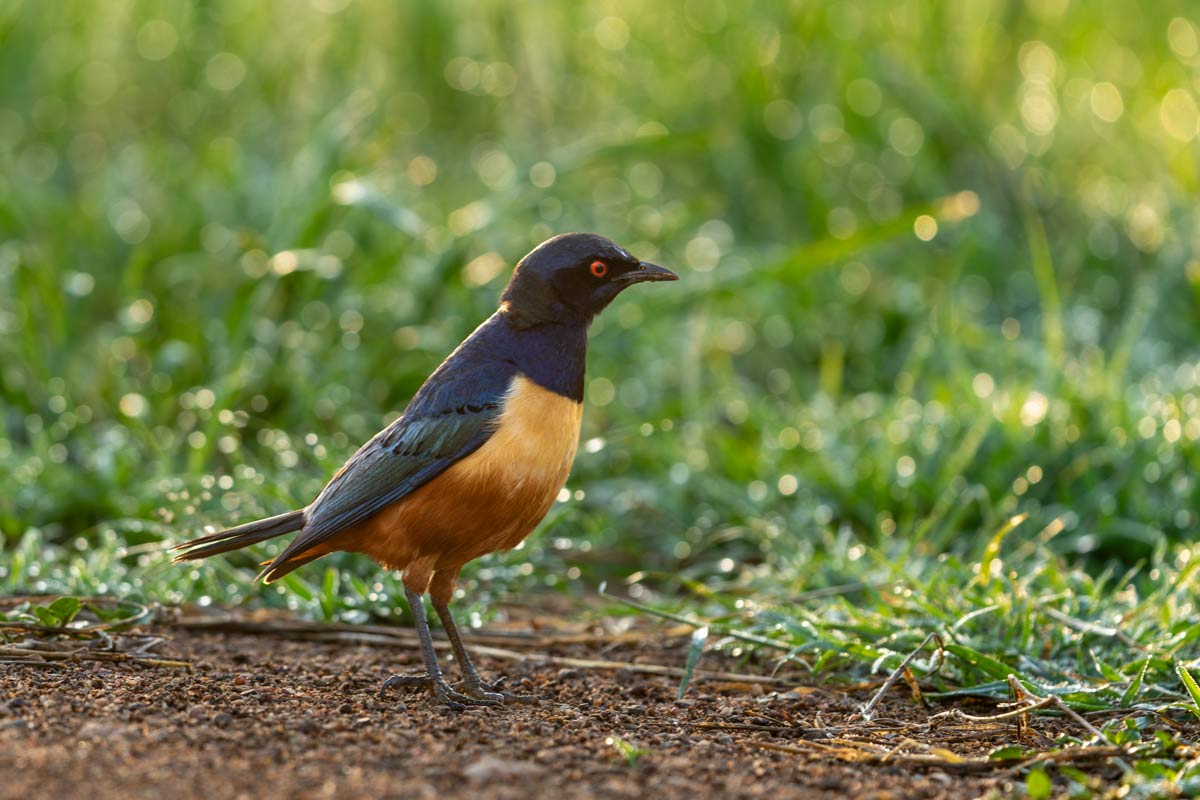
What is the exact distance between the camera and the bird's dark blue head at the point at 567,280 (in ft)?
13.1

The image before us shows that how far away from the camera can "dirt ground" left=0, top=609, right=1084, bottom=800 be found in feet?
9.59

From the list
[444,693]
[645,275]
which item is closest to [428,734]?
[444,693]

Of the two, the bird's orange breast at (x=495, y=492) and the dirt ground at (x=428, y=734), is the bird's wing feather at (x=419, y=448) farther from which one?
the dirt ground at (x=428, y=734)

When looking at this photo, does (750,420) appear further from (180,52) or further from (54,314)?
(180,52)

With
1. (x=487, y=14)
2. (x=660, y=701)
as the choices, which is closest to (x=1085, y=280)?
(x=487, y=14)

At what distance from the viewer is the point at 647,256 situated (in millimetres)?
7367

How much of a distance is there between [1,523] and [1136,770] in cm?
384

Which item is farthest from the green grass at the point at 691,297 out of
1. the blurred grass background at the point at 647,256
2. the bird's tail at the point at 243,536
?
the bird's tail at the point at 243,536

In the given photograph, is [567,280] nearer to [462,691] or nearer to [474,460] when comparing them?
[474,460]

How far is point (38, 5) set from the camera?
866cm

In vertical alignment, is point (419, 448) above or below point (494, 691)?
above

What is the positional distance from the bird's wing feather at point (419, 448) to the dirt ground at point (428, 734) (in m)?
0.43

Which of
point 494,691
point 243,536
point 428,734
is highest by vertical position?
point 243,536

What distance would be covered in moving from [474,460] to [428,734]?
75 cm
